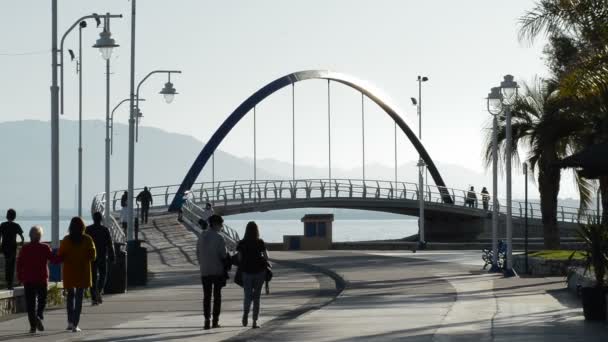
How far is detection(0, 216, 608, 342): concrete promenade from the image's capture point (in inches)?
735

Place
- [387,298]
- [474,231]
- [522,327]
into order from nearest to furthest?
1. [522,327]
2. [387,298]
3. [474,231]

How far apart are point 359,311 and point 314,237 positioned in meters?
44.0

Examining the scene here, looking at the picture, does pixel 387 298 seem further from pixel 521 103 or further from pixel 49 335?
pixel 521 103

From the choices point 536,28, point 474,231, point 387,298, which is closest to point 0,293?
point 387,298

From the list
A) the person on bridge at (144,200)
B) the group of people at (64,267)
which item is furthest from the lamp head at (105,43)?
the person on bridge at (144,200)

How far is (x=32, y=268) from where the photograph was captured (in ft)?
66.5

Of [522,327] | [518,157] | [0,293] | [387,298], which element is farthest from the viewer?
[518,157]

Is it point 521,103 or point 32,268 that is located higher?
point 521,103

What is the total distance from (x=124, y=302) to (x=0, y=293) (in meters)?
3.68

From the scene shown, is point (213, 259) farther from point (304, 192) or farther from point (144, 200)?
point (304, 192)

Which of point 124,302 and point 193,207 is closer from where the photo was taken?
point 124,302

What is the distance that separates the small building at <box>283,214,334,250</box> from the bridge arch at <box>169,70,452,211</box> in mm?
8399

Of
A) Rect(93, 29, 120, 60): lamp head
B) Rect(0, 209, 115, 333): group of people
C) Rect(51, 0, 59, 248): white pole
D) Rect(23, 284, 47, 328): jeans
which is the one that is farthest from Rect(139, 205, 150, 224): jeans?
Rect(23, 284, 47, 328): jeans

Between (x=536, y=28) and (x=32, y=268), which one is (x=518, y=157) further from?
(x=32, y=268)
